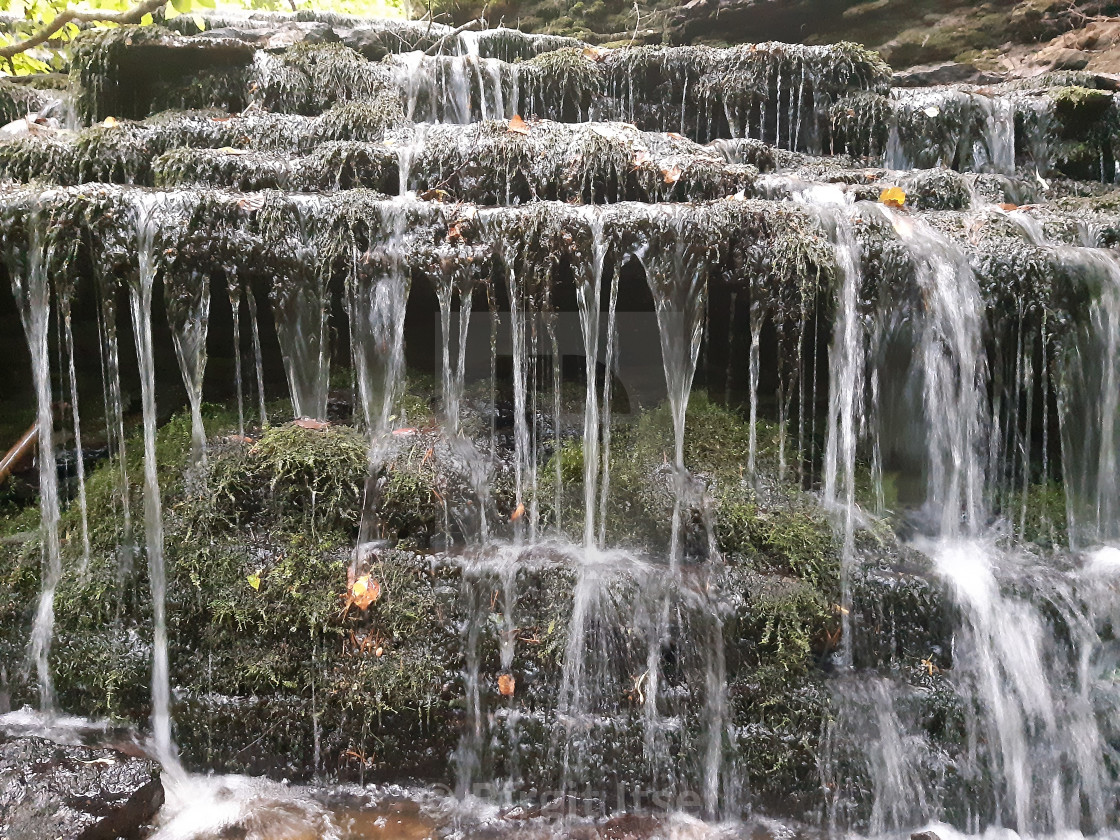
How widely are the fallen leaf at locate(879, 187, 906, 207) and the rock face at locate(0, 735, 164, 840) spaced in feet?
17.7

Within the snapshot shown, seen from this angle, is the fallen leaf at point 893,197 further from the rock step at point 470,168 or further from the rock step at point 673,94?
the rock step at point 673,94

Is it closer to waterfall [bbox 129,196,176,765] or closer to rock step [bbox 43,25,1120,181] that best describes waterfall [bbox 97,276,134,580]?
waterfall [bbox 129,196,176,765]

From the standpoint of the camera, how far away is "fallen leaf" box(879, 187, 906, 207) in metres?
4.68

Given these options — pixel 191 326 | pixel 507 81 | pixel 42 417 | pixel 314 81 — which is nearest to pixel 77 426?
pixel 42 417

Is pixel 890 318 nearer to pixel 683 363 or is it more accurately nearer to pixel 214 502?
pixel 683 363

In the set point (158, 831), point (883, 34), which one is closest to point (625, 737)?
point (158, 831)

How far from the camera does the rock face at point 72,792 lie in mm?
2627

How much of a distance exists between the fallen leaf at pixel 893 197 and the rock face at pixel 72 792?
17.7 ft

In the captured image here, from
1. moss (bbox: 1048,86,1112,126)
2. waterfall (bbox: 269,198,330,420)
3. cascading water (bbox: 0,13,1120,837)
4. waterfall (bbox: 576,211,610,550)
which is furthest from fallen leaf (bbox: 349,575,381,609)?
moss (bbox: 1048,86,1112,126)

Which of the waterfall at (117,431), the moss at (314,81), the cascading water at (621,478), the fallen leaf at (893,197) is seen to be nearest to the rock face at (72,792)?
the cascading water at (621,478)

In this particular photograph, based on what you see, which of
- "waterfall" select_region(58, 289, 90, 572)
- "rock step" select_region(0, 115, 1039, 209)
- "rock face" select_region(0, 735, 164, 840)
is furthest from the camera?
"rock step" select_region(0, 115, 1039, 209)

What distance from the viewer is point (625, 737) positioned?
3186 mm

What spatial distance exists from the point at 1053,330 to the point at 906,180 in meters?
1.81

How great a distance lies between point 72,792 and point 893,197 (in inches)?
222
